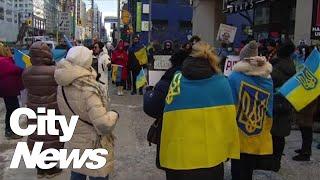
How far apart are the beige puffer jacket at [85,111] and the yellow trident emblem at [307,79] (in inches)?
123

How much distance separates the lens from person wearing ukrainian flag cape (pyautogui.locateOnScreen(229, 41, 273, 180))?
5320 mm

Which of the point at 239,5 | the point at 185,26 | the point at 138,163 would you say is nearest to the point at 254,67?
the point at 138,163

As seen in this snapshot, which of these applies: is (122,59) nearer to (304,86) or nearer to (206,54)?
(304,86)

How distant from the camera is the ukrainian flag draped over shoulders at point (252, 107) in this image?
5312 millimetres

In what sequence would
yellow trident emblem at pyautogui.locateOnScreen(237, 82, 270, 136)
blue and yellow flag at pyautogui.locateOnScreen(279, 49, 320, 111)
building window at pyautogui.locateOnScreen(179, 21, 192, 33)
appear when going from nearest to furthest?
1. yellow trident emblem at pyautogui.locateOnScreen(237, 82, 270, 136)
2. blue and yellow flag at pyautogui.locateOnScreen(279, 49, 320, 111)
3. building window at pyautogui.locateOnScreen(179, 21, 192, 33)

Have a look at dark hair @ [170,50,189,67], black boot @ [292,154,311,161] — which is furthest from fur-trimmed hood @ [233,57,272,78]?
black boot @ [292,154,311,161]

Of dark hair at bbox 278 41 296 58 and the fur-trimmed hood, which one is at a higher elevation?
dark hair at bbox 278 41 296 58

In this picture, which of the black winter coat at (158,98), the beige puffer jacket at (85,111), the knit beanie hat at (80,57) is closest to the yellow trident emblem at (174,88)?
the black winter coat at (158,98)

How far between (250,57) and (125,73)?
39.0 ft

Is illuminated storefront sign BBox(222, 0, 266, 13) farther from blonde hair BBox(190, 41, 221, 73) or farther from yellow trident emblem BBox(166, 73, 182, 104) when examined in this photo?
yellow trident emblem BBox(166, 73, 182, 104)

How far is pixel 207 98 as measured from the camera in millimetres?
4098

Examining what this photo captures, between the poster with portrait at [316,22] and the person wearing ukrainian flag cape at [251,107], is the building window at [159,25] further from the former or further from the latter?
the person wearing ukrainian flag cape at [251,107]

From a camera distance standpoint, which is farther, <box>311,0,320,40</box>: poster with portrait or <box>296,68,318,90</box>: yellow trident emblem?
<box>311,0,320,40</box>: poster with portrait

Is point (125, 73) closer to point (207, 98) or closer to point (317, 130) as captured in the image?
point (317, 130)
